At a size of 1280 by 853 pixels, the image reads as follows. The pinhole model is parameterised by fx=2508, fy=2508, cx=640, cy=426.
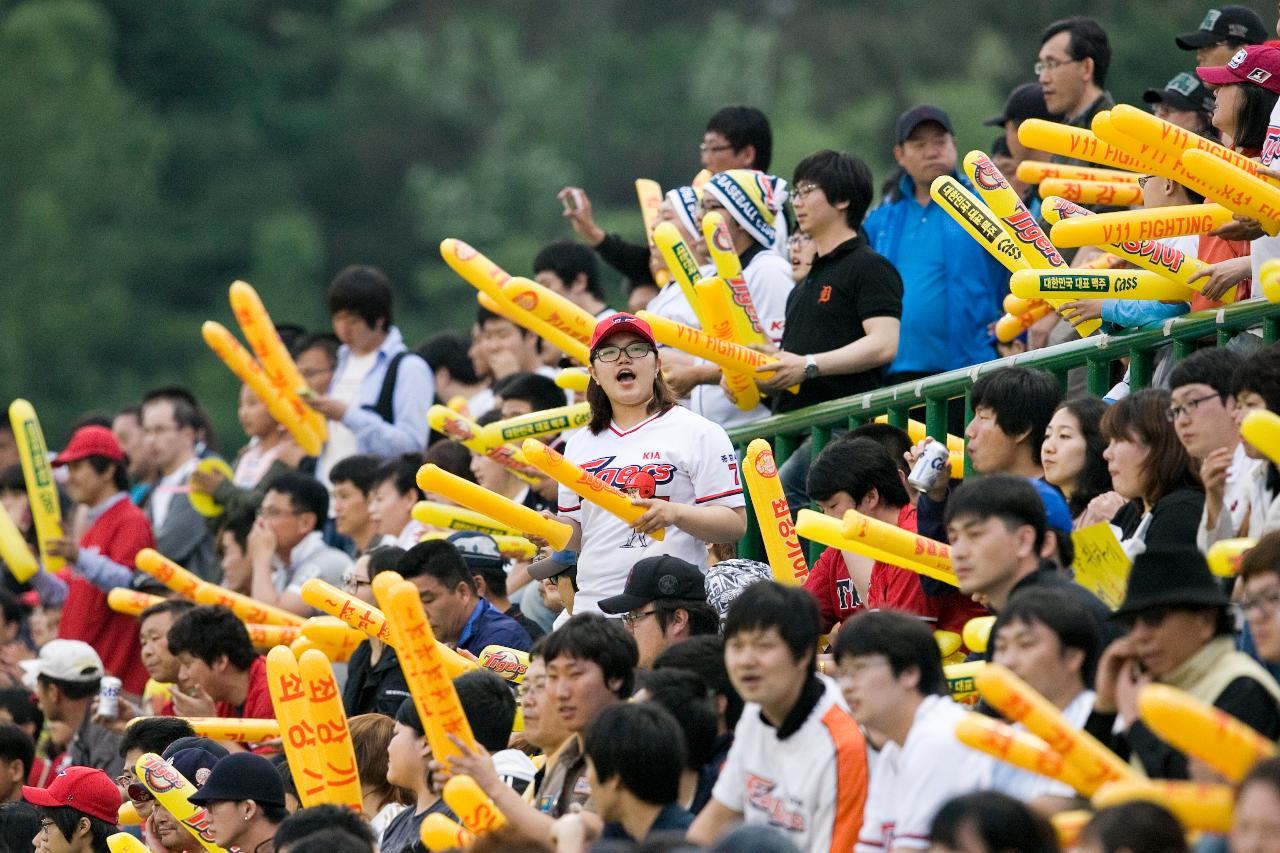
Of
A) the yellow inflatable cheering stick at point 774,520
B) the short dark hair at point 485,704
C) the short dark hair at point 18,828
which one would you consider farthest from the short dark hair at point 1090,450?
the short dark hair at point 18,828

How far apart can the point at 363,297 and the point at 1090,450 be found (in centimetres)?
546

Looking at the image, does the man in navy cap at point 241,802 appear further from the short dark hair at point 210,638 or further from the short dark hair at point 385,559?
the short dark hair at point 210,638

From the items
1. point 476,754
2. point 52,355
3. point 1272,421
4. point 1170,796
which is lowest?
point 52,355

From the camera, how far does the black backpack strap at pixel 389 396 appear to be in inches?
481

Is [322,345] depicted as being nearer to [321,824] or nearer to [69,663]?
[69,663]

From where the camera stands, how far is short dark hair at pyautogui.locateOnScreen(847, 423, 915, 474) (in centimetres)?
857

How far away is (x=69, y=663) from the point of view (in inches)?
436

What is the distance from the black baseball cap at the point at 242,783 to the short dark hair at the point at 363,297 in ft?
14.9

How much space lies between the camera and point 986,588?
6.58 metres

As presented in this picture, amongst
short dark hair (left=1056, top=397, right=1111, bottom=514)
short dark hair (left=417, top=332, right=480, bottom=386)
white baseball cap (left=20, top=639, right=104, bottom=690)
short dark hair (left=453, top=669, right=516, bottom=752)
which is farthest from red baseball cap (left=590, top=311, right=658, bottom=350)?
short dark hair (left=417, top=332, right=480, bottom=386)

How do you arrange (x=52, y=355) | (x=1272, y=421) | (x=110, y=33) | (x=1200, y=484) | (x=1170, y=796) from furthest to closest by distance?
(x=110, y=33)
(x=52, y=355)
(x=1200, y=484)
(x=1272, y=421)
(x=1170, y=796)

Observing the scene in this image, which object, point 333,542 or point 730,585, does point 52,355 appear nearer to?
point 333,542

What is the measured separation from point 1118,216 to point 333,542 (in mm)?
5214

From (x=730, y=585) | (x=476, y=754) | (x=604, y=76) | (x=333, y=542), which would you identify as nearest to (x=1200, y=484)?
(x=730, y=585)
